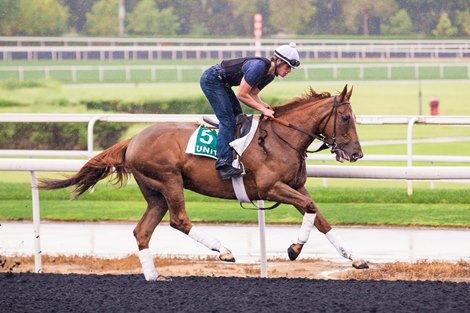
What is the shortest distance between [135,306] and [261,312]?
2.31 ft

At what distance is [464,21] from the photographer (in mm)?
27031

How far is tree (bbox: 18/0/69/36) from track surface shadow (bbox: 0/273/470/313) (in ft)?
67.6

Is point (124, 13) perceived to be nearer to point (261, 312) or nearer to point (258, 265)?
point (258, 265)

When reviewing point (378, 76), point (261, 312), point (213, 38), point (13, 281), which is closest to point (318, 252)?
point (13, 281)

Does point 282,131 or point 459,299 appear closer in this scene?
point 459,299

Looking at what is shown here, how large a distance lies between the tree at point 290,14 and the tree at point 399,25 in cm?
163

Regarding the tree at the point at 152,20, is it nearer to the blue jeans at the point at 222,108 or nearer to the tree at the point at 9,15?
the tree at the point at 9,15

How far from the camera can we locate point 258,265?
30.0 feet

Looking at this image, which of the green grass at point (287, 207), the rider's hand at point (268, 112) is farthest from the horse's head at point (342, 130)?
the green grass at point (287, 207)

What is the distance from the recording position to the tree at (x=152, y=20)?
27.9m

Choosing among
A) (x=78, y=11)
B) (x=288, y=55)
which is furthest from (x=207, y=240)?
(x=78, y=11)

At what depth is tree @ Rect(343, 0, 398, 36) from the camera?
1043 inches

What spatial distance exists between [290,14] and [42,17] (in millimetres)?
5507

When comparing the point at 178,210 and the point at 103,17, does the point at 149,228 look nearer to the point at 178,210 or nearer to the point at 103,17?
the point at 178,210
